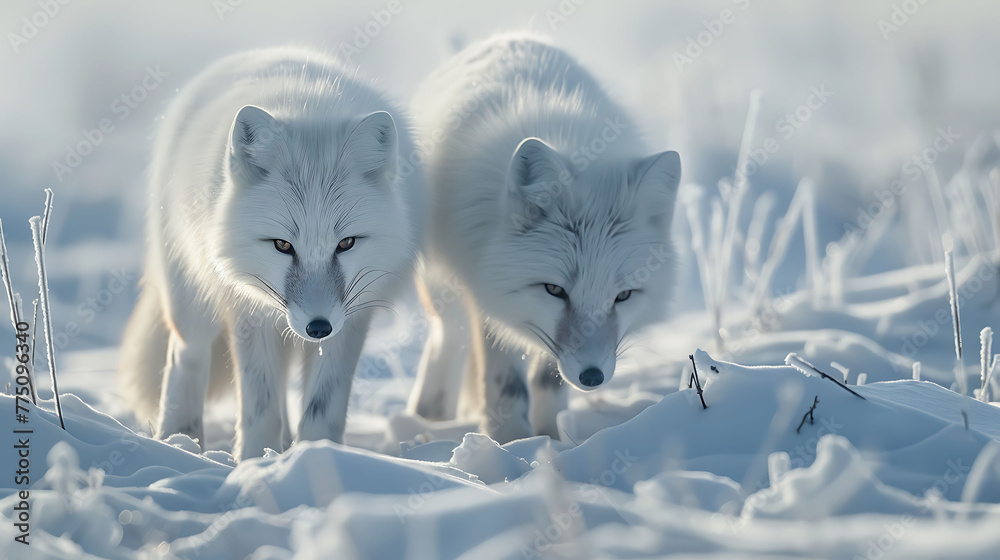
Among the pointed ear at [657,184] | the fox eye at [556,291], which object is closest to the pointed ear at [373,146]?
the fox eye at [556,291]

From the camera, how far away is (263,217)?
8.45 feet

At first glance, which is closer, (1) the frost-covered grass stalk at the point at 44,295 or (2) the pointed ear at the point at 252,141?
(1) the frost-covered grass stalk at the point at 44,295

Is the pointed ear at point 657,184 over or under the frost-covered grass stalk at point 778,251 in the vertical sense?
under

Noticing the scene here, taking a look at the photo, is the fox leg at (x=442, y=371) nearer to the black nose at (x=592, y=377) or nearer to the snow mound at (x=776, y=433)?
the black nose at (x=592, y=377)

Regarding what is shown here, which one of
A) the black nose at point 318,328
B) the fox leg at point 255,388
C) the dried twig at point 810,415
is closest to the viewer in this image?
the dried twig at point 810,415

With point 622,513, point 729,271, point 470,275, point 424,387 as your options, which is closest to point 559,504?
point 622,513

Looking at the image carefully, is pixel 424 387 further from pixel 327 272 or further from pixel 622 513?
pixel 622 513

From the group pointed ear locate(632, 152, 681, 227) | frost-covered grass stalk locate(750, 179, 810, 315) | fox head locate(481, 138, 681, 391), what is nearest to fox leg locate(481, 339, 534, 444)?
fox head locate(481, 138, 681, 391)

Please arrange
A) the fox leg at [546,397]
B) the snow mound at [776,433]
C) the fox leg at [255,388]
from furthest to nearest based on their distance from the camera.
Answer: the fox leg at [546,397]
the fox leg at [255,388]
the snow mound at [776,433]

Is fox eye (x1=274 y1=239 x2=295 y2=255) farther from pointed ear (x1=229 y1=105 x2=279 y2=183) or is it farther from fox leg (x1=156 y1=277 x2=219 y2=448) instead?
fox leg (x1=156 y1=277 x2=219 y2=448)

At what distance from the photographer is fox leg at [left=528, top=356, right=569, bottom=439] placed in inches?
143

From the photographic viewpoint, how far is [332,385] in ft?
10.1

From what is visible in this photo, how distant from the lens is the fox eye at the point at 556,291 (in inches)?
115

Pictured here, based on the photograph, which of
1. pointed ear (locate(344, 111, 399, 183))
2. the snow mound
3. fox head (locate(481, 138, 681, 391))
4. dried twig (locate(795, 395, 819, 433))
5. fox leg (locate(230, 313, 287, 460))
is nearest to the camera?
the snow mound
